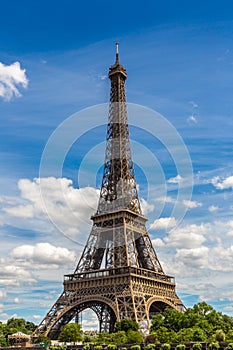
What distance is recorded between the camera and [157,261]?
94938 mm

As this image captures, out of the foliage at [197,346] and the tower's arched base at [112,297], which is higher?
the tower's arched base at [112,297]

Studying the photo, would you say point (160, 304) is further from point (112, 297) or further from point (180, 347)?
point (180, 347)

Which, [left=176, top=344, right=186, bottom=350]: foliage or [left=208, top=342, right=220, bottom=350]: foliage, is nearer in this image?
[left=208, top=342, right=220, bottom=350]: foliage

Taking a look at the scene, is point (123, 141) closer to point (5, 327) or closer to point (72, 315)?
point (72, 315)

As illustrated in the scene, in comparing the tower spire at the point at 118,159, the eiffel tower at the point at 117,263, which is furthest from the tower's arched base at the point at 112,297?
the tower spire at the point at 118,159

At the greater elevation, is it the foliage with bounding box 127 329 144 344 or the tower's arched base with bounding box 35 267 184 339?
the tower's arched base with bounding box 35 267 184 339

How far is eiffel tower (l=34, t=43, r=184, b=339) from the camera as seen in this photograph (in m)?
81.2

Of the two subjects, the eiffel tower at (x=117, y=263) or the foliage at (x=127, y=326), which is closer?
the foliage at (x=127, y=326)

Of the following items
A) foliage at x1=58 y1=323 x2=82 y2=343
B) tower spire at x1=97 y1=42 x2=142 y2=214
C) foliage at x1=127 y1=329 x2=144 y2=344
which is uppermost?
tower spire at x1=97 y1=42 x2=142 y2=214

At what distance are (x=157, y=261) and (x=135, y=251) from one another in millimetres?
→ 9175

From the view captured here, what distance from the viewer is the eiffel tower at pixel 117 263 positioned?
81.2 meters

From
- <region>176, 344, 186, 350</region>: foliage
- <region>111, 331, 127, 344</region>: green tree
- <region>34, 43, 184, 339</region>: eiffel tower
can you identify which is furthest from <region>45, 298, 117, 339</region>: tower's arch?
<region>176, 344, 186, 350</region>: foliage

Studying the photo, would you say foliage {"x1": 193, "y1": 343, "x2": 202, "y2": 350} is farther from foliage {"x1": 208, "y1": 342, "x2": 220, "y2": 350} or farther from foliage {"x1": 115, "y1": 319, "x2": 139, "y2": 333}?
foliage {"x1": 115, "y1": 319, "x2": 139, "y2": 333}

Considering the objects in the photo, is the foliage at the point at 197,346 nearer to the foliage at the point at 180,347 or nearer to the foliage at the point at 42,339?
the foliage at the point at 180,347
